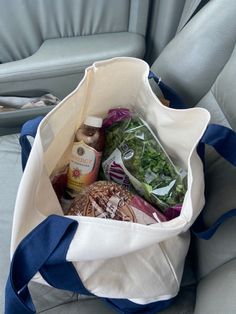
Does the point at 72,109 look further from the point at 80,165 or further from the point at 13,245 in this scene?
the point at 13,245

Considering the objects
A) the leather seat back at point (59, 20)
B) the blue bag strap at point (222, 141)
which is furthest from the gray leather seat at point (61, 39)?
the blue bag strap at point (222, 141)

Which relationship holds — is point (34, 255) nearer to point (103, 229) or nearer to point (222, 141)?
point (103, 229)

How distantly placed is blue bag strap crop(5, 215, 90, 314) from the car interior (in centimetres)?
17

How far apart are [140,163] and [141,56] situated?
0.54 meters

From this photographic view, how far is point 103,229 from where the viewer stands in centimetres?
56

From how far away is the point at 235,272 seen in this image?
630mm

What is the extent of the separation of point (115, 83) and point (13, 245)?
1.31ft

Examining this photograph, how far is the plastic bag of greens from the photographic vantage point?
2.34ft

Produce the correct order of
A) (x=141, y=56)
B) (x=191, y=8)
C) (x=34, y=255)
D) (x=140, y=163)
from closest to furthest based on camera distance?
1. (x=34, y=255)
2. (x=140, y=163)
3. (x=191, y=8)
4. (x=141, y=56)

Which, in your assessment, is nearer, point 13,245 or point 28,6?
point 13,245

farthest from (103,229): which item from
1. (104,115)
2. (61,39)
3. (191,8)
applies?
(61,39)

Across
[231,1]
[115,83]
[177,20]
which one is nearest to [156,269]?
[115,83]

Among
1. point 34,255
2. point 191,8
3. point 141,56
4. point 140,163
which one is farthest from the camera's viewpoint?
point 141,56

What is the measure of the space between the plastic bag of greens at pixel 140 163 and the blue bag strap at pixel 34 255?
0.69 feet
